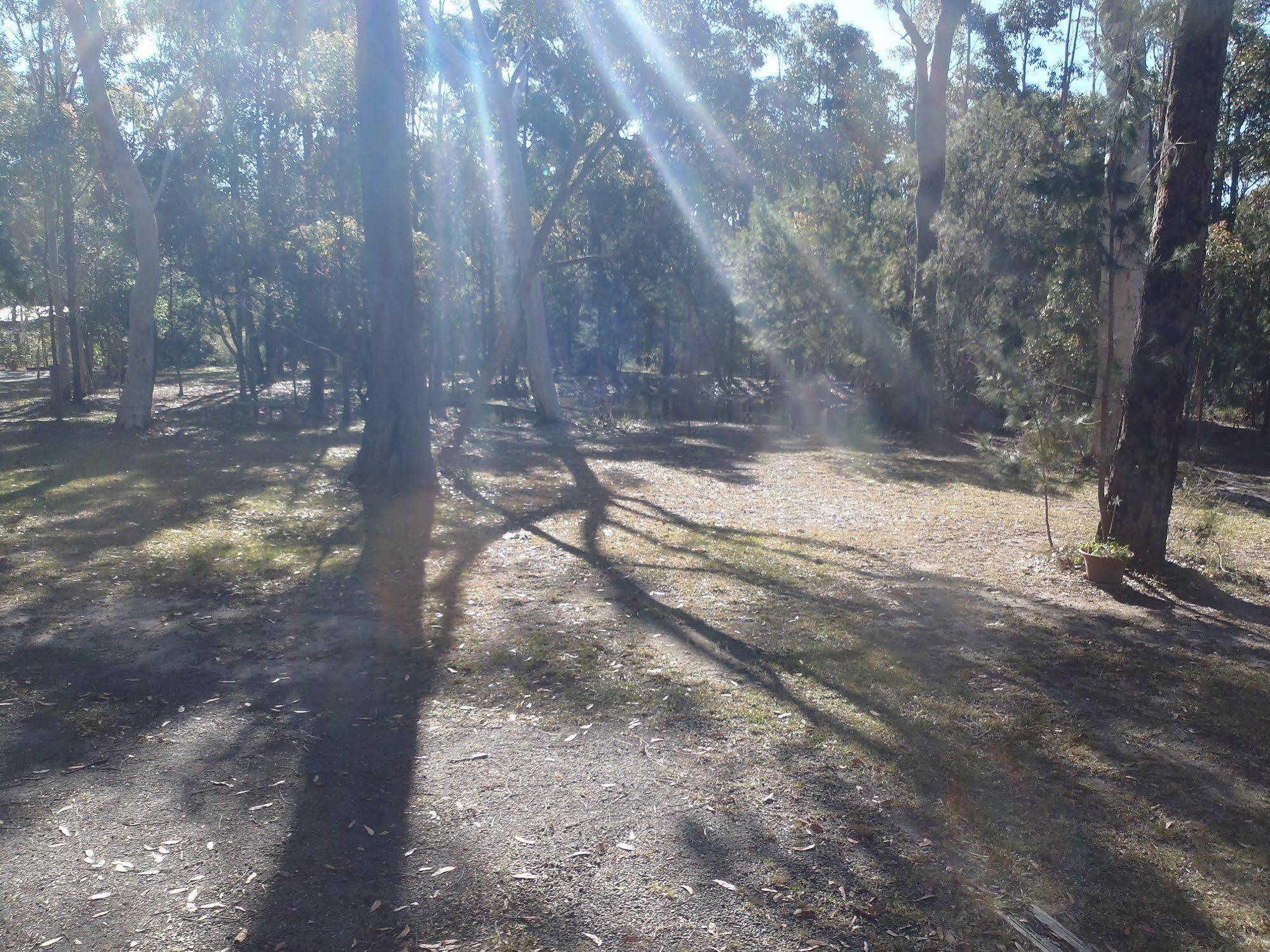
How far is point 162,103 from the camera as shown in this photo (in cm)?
2486

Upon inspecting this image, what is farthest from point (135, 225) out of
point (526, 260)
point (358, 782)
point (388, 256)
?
point (358, 782)

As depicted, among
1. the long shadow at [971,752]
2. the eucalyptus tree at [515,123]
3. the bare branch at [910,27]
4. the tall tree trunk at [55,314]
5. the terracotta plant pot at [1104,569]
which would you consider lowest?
the long shadow at [971,752]

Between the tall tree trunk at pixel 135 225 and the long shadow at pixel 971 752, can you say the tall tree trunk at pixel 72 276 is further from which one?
the long shadow at pixel 971 752

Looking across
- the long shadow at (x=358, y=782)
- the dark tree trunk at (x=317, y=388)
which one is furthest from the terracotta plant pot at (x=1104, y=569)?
the dark tree trunk at (x=317, y=388)

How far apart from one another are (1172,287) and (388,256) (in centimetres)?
974

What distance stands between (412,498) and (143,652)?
6.62m

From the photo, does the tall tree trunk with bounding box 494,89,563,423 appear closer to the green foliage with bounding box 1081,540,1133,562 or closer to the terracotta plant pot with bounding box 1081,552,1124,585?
the green foliage with bounding box 1081,540,1133,562

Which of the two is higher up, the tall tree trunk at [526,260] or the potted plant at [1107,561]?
the tall tree trunk at [526,260]

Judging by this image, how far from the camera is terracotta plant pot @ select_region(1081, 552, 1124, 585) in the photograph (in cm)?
812

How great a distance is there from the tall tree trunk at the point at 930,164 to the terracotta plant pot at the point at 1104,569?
14.5m

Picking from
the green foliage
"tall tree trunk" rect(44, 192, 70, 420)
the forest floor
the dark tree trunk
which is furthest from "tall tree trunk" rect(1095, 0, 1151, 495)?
"tall tree trunk" rect(44, 192, 70, 420)

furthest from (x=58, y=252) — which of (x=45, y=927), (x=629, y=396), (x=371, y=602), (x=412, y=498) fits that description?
(x=45, y=927)

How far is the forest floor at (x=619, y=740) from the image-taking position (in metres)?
3.45

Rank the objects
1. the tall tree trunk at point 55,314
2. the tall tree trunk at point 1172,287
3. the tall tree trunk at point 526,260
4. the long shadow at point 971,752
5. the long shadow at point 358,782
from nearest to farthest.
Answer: the long shadow at point 358,782
the long shadow at point 971,752
the tall tree trunk at point 1172,287
the tall tree trunk at point 526,260
the tall tree trunk at point 55,314
